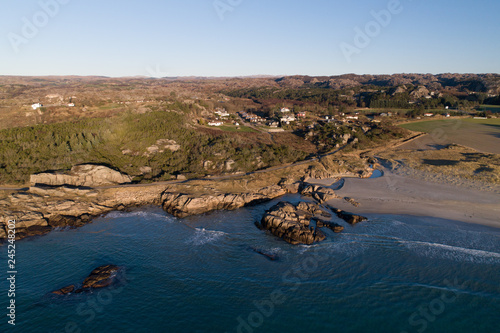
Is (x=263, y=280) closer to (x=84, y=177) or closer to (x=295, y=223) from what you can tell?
(x=295, y=223)

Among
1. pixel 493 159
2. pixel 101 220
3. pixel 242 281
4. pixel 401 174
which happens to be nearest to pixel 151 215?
pixel 101 220

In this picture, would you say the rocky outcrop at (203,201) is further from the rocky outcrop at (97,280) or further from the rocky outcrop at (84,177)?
the rocky outcrop at (97,280)

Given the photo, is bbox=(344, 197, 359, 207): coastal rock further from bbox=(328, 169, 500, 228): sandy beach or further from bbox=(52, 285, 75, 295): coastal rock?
bbox=(52, 285, 75, 295): coastal rock

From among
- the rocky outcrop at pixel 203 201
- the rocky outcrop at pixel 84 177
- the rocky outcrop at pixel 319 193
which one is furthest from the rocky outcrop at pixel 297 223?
the rocky outcrop at pixel 84 177

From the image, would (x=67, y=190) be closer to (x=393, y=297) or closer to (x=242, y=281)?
(x=242, y=281)

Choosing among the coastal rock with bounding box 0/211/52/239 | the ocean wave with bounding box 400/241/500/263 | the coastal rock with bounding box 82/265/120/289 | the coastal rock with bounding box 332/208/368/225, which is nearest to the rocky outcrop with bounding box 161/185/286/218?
the coastal rock with bounding box 332/208/368/225

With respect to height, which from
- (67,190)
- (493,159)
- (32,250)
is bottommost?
(32,250)
